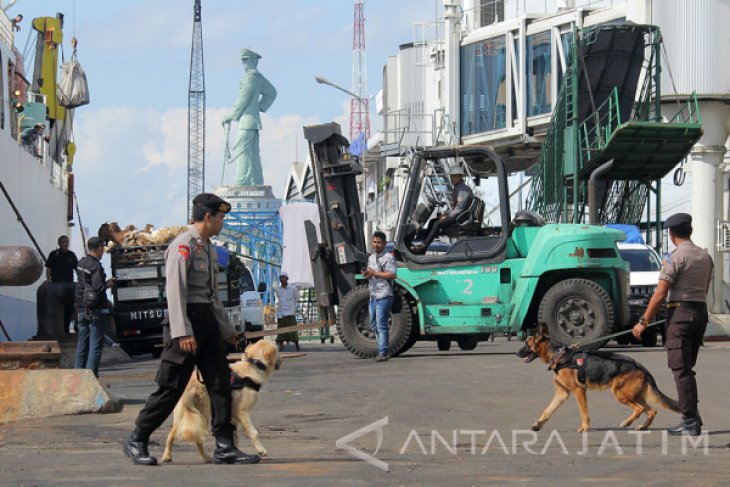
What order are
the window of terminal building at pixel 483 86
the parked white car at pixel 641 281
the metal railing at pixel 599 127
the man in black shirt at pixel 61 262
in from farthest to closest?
the window of terminal building at pixel 483 86 < the metal railing at pixel 599 127 < the parked white car at pixel 641 281 < the man in black shirt at pixel 61 262

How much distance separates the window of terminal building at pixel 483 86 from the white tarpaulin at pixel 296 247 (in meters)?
13.3

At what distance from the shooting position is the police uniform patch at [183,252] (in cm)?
896

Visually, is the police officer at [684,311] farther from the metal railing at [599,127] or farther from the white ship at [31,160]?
the metal railing at [599,127]

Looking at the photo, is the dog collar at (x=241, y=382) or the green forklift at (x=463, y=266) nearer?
the dog collar at (x=241, y=382)

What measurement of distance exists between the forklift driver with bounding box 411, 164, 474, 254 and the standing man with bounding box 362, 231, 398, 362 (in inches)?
33.4

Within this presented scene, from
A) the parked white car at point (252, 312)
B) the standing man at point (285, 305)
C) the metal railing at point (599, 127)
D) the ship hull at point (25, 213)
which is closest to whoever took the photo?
the ship hull at point (25, 213)

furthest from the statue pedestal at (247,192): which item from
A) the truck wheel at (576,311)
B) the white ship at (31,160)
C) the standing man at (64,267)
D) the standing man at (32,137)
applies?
the truck wheel at (576,311)

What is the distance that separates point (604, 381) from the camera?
1089 cm

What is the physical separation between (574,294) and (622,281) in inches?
43.7

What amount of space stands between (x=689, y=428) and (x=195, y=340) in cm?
388

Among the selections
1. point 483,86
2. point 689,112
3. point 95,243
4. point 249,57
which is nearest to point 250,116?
point 249,57

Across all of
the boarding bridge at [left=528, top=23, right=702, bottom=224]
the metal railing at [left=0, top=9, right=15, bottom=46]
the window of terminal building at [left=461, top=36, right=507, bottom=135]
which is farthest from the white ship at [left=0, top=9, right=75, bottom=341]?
the window of terminal building at [left=461, top=36, right=507, bottom=135]

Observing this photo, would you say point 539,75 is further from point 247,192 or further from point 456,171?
point 247,192

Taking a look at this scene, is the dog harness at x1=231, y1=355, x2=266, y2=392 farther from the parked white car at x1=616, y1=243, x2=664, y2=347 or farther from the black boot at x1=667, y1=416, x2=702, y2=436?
the parked white car at x1=616, y1=243, x2=664, y2=347
